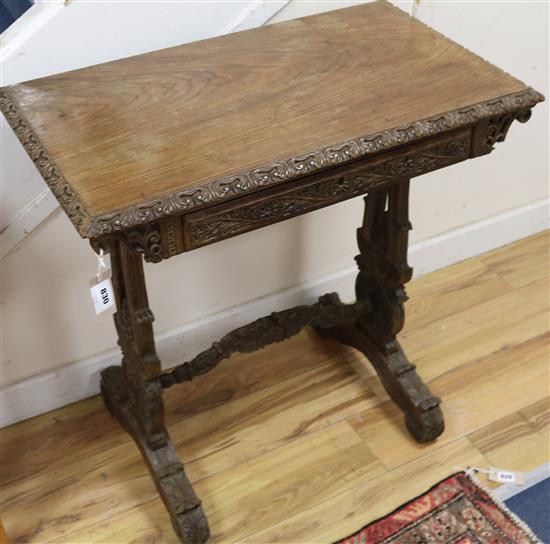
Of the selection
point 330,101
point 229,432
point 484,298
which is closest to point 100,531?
point 229,432

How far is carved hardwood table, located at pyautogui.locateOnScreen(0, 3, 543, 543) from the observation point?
1451 millimetres

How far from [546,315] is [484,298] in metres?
0.19

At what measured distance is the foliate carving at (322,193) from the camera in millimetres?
1506

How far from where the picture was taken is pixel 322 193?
1.58 metres

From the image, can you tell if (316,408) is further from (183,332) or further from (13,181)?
(13,181)

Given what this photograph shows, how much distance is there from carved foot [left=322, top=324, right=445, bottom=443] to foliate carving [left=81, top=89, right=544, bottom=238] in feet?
2.70

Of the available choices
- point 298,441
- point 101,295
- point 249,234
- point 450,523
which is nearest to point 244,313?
point 249,234

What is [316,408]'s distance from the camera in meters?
2.33

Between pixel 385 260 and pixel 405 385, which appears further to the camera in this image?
pixel 405 385

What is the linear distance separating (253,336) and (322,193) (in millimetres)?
548

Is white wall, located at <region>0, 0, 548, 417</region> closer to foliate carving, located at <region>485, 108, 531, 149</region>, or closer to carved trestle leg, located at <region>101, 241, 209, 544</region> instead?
carved trestle leg, located at <region>101, 241, 209, 544</region>

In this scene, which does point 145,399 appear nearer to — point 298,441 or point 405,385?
point 298,441

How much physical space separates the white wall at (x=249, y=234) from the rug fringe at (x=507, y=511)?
711mm

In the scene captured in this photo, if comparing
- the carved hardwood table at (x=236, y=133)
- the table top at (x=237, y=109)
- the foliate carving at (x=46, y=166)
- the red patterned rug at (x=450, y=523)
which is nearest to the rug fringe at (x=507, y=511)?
the red patterned rug at (x=450, y=523)
